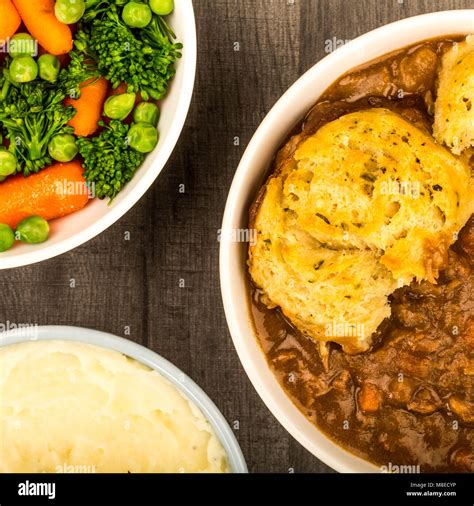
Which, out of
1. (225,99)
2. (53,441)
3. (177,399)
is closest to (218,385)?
(177,399)

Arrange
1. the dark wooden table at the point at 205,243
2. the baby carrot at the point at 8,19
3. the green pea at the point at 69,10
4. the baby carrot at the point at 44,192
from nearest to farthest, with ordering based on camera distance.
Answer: the green pea at the point at 69,10 → the baby carrot at the point at 8,19 → the baby carrot at the point at 44,192 → the dark wooden table at the point at 205,243

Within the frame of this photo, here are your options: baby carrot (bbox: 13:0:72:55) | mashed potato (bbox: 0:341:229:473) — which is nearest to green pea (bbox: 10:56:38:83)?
baby carrot (bbox: 13:0:72:55)

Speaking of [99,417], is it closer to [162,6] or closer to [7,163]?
[7,163]

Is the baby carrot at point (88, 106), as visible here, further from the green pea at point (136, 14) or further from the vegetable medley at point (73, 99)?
the green pea at point (136, 14)

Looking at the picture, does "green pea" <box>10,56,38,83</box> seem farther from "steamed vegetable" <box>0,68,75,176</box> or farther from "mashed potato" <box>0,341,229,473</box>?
"mashed potato" <box>0,341,229,473</box>

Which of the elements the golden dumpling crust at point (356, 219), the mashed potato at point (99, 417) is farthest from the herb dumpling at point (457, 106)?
the mashed potato at point (99, 417)

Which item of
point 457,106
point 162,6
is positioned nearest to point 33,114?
point 162,6

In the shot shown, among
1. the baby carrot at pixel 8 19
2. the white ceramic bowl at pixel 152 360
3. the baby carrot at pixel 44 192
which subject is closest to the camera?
the baby carrot at pixel 8 19
